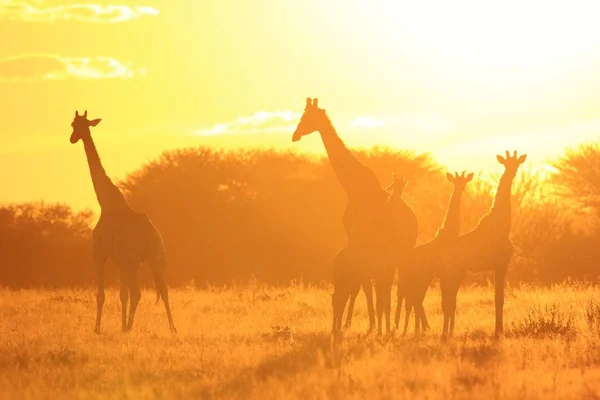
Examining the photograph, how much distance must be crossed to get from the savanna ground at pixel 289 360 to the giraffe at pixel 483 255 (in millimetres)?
511

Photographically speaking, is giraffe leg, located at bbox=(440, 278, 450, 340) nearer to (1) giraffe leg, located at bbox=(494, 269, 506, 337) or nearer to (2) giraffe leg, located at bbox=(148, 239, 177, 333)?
(1) giraffe leg, located at bbox=(494, 269, 506, 337)

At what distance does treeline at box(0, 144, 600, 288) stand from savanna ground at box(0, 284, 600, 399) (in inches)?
567

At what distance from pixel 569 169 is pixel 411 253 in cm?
Result: 2613

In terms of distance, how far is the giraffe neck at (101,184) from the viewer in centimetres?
1514

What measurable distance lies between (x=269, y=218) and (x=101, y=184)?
87.4 ft

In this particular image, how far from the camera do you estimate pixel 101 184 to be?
15305 mm

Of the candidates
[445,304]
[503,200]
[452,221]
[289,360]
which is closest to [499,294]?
[445,304]

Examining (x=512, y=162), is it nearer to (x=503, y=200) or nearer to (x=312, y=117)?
(x=503, y=200)

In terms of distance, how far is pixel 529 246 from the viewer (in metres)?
31.4

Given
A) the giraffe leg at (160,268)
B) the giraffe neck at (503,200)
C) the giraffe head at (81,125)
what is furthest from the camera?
the giraffe head at (81,125)

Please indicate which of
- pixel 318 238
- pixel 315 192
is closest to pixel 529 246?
pixel 318 238

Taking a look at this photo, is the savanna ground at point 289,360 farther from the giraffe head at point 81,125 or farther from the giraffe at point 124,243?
the giraffe head at point 81,125

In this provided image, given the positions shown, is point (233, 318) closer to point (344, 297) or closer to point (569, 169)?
point (344, 297)

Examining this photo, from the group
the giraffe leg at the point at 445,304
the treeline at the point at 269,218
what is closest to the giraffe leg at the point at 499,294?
the giraffe leg at the point at 445,304
